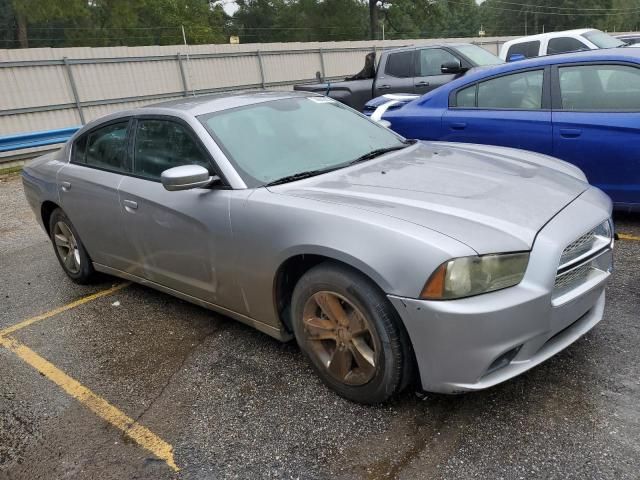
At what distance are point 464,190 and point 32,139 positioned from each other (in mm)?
11457

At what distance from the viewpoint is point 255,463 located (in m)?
2.44

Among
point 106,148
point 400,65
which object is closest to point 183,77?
point 400,65

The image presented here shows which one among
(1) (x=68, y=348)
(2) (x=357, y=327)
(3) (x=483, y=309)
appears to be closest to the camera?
(3) (x=483, y=309)

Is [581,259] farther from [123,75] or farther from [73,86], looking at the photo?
[123,75]

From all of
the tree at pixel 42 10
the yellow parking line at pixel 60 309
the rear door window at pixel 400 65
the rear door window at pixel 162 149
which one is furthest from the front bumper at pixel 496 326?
the tree at pixel 42 10

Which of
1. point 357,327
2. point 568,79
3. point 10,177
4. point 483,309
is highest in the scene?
point 568,79

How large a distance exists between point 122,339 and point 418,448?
2253 mm

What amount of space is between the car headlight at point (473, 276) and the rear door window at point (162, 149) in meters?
1.57

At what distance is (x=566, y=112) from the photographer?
4.65m

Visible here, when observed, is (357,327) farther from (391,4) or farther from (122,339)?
(391,4)

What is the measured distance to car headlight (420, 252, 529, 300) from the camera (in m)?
2.25

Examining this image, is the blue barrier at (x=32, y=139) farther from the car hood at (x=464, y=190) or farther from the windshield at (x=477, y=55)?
the car hood at (x=464, y=190)

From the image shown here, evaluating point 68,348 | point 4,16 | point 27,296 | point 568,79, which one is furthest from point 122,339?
point 4,16

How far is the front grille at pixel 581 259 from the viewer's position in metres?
2.44
